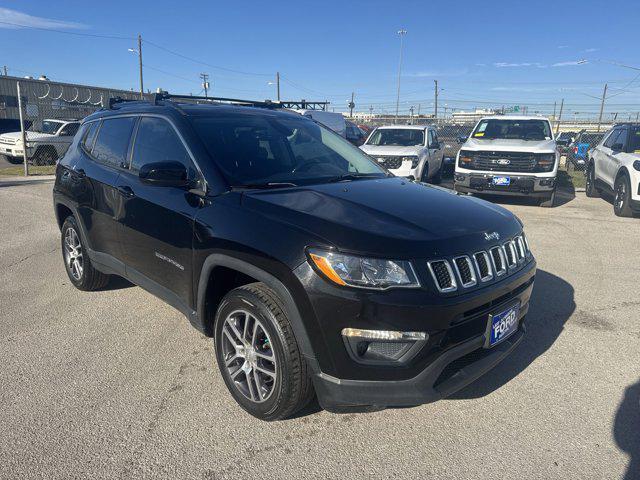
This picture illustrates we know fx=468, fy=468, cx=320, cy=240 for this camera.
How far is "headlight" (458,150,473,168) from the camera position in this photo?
10.1 meters

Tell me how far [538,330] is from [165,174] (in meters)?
3.17

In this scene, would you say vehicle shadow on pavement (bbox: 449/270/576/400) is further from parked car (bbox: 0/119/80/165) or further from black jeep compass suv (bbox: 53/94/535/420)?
parked car (bbox: 0/119/80/165)

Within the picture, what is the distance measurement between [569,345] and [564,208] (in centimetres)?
715

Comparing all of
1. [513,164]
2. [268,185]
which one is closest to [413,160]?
[513,164]

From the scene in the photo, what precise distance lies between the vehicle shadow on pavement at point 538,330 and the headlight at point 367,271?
116 cm

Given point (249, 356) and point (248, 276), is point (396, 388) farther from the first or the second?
point (248, 276)

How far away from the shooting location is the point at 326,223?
7.95 feet

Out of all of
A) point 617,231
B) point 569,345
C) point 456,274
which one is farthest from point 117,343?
point 617,231

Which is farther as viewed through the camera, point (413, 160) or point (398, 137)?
point (398, 137)

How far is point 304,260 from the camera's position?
Answer: 232 cm

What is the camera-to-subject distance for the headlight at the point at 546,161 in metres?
9.45

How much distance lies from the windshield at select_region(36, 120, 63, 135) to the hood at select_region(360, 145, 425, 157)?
479 inches

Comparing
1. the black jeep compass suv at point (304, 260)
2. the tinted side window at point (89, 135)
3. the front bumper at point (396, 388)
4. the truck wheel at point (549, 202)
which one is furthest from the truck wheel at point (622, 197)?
the tinted side window at point (89, 135)

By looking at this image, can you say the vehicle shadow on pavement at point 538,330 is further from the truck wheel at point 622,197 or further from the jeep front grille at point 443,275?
the truck wheel at point 622,197
